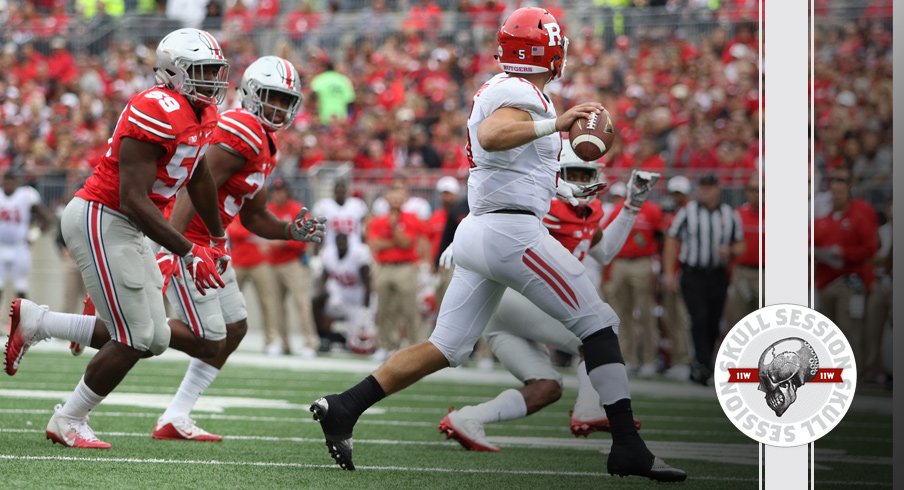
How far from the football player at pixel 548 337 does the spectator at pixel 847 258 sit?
3.20ft

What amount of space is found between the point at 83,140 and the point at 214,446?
11.8 m

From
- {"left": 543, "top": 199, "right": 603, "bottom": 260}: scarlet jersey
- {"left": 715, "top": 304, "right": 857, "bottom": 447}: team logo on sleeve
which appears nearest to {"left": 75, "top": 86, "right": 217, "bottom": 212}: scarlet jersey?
{"left": 543, "top": 199, "right": 603, "bottom": 260}: scarlet jersey

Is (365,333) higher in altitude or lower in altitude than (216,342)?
lower

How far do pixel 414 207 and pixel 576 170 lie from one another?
731 centimetres

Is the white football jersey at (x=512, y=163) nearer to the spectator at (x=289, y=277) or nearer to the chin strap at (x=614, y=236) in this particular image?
the chin strap at (x=614, y=236)

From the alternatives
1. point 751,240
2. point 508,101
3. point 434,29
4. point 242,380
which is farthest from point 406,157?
point 508,101

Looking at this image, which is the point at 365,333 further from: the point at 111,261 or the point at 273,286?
the point at 111,261

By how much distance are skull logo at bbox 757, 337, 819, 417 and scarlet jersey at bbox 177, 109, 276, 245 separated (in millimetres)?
2902

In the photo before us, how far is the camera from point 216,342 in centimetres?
592

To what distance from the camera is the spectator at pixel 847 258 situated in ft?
21.0

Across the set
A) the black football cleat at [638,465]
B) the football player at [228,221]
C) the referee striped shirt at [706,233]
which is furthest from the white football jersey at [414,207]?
the black football cleat at [638,465]

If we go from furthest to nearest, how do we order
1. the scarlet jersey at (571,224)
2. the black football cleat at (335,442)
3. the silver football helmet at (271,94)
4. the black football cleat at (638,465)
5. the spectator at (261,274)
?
the spectator at (261,274) < the scarlet jersey at (571,224) < the silver football helmet at (271,94) < the black football cleat at (335,442) < the black football cleat at (638,465)

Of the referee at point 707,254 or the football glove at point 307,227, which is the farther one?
the referee at point 707,254

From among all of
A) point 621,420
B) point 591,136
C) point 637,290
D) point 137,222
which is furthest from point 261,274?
point 591,136
